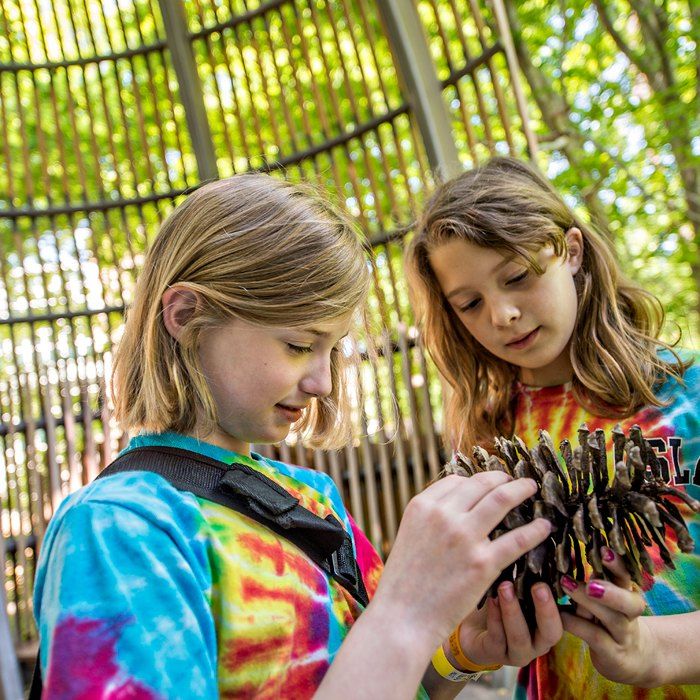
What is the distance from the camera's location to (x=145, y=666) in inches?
28.2

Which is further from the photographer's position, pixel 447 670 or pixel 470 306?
pixel 470 306

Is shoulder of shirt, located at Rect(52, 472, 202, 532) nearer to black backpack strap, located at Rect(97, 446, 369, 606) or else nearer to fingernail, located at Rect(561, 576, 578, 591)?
black backpack strap, located at Rect(97, 446, 369, 606)

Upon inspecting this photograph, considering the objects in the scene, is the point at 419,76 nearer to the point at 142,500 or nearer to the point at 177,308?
the point at 177,308

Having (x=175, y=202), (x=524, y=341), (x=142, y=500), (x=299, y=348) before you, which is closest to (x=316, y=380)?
(x=299, y=348)

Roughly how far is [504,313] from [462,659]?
0.63 m

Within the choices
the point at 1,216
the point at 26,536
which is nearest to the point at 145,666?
the point at 26,536

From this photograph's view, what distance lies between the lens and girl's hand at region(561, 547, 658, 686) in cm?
82

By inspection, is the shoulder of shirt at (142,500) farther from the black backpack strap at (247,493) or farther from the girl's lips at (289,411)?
the girl's lips at (289,411)

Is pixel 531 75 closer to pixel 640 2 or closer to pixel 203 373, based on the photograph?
pixel 640 2

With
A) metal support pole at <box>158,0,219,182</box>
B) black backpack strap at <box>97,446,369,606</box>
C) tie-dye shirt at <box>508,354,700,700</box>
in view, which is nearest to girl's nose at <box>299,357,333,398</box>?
black backpack strap at <box>97,446,369,606</box>

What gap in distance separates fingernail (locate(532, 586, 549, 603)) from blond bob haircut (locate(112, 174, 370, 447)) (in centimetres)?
46

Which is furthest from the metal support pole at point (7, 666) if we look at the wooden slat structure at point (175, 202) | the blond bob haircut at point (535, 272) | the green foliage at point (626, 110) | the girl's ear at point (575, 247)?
the green foliage at point (626, 110)

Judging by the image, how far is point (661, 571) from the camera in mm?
1219

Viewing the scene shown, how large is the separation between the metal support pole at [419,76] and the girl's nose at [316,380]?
1.66 metres
